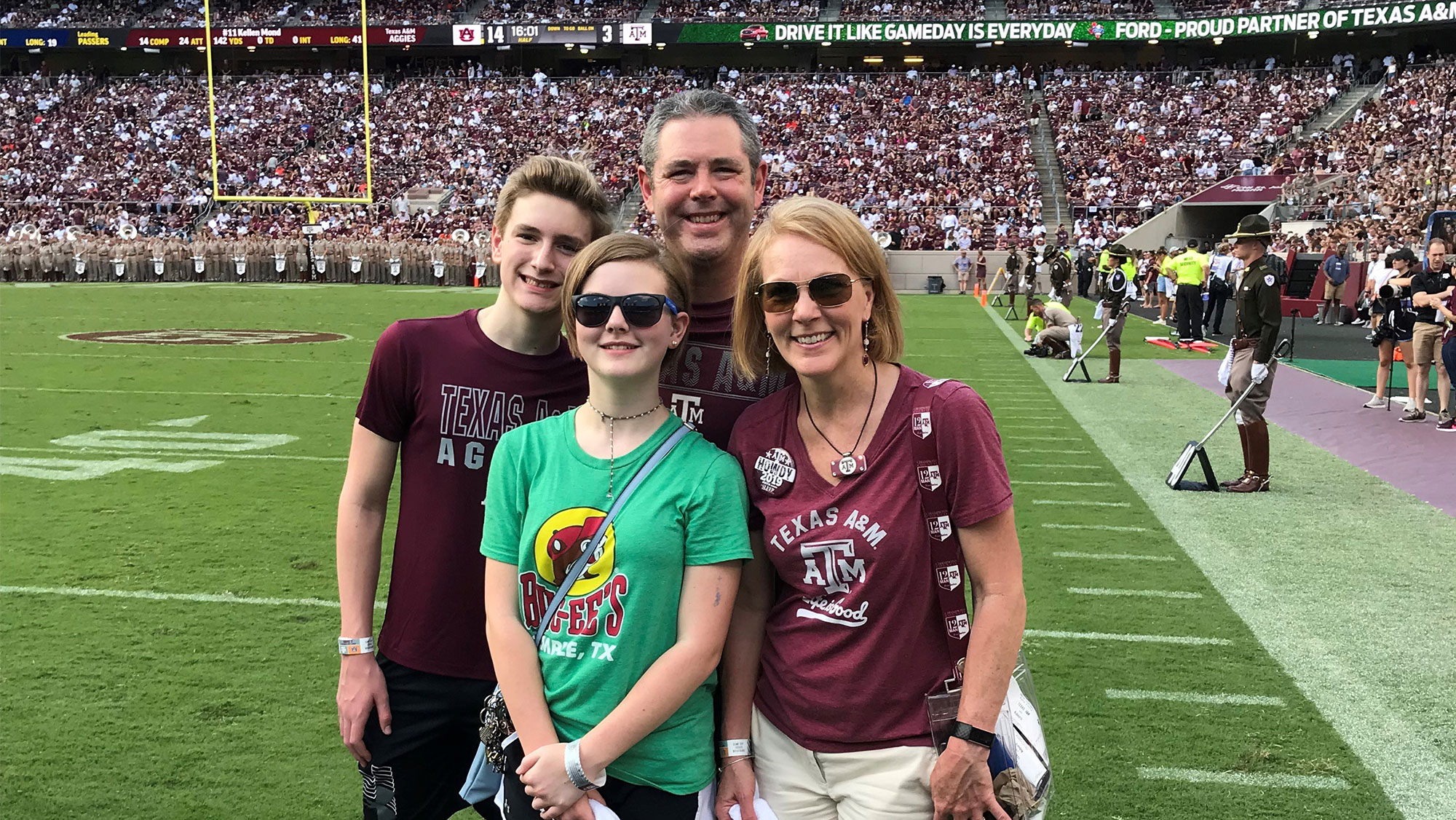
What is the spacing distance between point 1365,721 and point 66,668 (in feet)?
16.1

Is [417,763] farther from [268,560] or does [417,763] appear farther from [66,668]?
[268,560]

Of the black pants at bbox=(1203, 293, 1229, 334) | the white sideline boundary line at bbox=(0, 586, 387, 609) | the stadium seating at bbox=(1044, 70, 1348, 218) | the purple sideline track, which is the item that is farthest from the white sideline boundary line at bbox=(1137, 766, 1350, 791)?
the stadium seating at bbox=(1044, 70, 1348, 218)

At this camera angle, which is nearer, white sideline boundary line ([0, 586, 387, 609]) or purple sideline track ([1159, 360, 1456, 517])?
white sideline boundary line ([0, 586, 387, 609])

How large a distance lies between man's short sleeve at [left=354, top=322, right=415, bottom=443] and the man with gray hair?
1.80 ft

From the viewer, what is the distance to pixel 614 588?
2072 mm

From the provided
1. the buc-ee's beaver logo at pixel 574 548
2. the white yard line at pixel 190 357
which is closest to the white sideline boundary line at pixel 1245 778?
the buc-ee's beaver logo at pixel 574 548

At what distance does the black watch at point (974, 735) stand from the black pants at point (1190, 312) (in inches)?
708

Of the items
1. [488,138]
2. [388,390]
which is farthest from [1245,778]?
[488,138]

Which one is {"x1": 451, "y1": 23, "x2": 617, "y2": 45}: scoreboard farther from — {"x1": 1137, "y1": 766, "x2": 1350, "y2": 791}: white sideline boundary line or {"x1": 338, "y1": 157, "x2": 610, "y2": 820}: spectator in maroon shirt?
{"x1": 338, "y1": 157, "x2": 610, "y2": 820}: spectator in maroon shirt

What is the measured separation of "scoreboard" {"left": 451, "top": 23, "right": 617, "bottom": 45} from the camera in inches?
1953

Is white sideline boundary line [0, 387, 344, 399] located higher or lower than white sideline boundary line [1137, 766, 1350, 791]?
higher

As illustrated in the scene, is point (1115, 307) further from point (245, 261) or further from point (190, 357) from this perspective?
point (245, 261)

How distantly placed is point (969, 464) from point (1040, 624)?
3.65m

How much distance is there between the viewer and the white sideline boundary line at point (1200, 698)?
4.56 m
